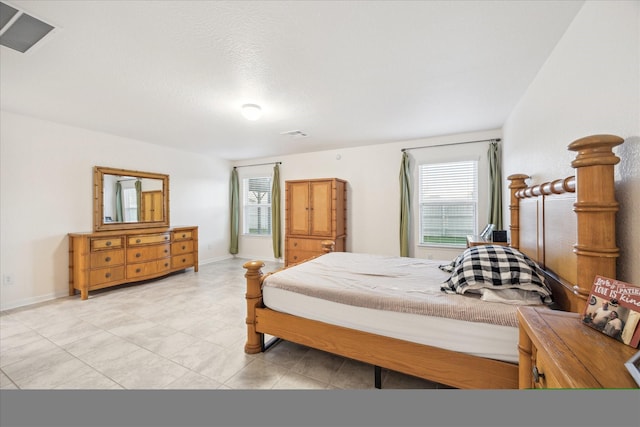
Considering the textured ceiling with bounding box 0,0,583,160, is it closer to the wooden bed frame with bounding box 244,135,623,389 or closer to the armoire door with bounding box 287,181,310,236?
the wooden bed frame with bounding box 244,135,623,389

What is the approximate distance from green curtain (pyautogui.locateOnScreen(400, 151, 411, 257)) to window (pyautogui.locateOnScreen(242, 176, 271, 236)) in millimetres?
3047

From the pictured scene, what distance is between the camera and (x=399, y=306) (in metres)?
1.59

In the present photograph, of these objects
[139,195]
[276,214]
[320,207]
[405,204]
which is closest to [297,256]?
[320,207]

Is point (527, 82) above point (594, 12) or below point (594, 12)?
above

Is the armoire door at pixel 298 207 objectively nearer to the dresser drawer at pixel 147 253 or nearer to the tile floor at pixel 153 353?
the tile floor at pixel 153 353

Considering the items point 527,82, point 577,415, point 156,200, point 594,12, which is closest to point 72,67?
point 156,200

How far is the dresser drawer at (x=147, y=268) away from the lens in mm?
3787

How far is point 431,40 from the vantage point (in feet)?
5.86

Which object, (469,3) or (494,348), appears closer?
(494,348)

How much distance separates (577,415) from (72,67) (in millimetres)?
3299

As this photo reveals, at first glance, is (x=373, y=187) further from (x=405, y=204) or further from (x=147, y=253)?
(x=147, y=253)

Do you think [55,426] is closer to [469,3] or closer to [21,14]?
[469,3]

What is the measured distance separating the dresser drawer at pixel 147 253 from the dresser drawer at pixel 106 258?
115mm

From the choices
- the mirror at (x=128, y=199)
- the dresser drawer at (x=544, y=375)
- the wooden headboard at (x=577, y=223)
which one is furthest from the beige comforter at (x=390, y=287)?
the mirror at (x=128, y=199)
